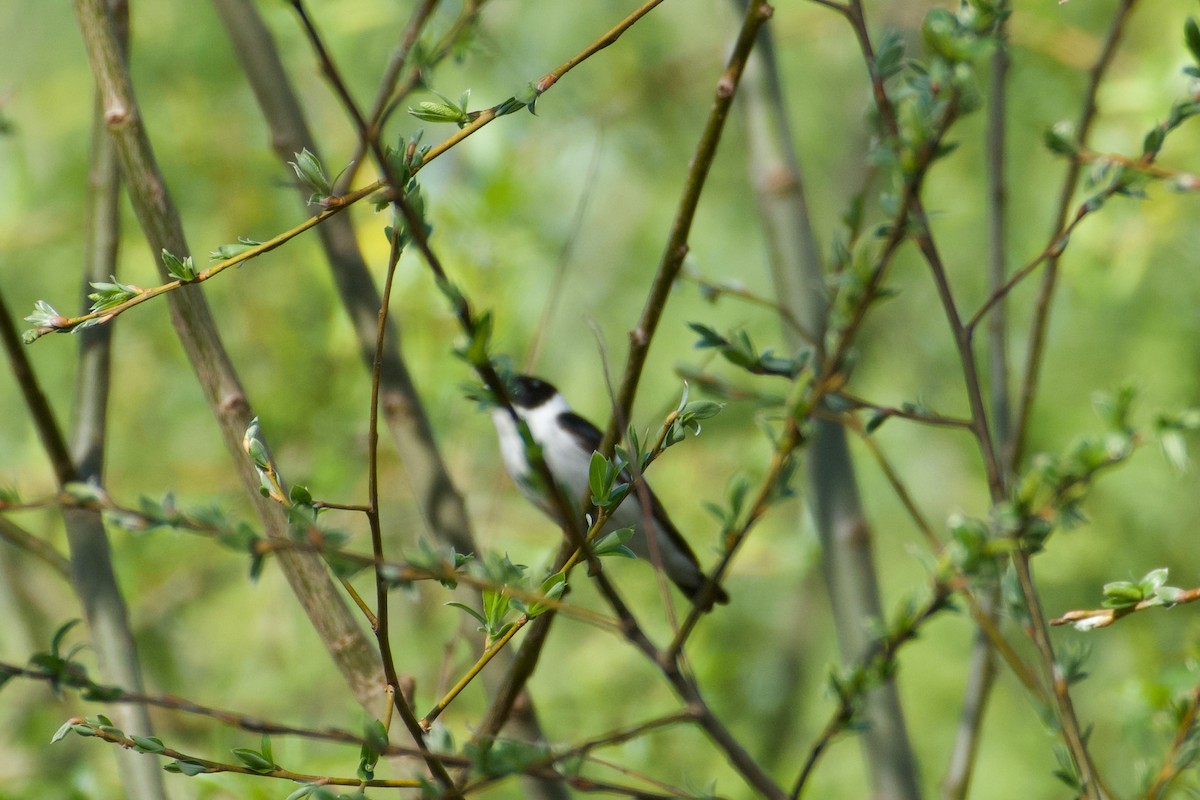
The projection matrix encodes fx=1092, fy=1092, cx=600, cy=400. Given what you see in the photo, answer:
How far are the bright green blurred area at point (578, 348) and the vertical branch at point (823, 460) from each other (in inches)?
32.1

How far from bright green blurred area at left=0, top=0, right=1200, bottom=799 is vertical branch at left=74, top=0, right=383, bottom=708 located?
1.41 m

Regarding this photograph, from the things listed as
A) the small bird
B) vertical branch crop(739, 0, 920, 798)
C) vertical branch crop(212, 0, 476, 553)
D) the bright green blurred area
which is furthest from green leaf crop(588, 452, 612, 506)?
the small bird

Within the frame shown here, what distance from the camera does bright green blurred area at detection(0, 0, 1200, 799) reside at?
3.50 meters

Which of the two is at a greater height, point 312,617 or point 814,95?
point 814,95

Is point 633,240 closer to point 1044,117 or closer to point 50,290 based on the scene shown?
point 1044,117

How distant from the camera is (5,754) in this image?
3422mm

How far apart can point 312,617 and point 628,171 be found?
4.34 metres

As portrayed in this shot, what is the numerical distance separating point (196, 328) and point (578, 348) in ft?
13.2

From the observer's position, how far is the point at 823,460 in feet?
6.50

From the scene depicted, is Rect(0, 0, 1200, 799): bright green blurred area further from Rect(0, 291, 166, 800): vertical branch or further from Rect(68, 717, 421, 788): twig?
Rect(68, 717, 421, 788): twig

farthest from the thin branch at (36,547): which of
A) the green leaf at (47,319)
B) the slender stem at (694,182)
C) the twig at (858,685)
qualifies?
the twig at (858,685)

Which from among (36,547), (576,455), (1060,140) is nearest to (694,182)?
(1060,140)

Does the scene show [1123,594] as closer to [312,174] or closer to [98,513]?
[312,174]

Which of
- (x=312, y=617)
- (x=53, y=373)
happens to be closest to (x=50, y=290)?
(x=53, y=373)
